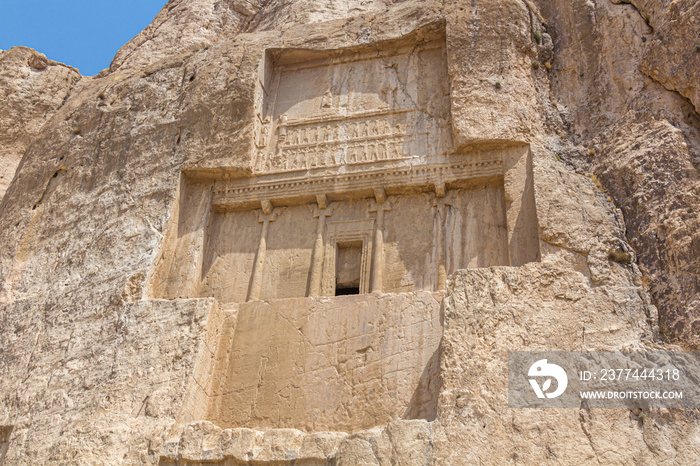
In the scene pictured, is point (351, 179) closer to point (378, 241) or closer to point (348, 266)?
point (378, 241)

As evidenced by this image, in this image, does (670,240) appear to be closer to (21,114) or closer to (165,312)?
(165,312)

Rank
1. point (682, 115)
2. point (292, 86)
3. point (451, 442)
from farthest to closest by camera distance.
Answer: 1. point (292, 86)
2. point (682, 115)
3. point (451, 442)

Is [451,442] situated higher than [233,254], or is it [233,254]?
[233,254]

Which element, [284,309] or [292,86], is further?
[292,86]

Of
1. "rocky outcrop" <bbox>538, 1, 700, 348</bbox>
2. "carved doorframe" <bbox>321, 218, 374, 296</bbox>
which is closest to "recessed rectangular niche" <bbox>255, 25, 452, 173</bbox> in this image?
"carved doorframe" <bbox>321, 218, 374, 296</bbox>

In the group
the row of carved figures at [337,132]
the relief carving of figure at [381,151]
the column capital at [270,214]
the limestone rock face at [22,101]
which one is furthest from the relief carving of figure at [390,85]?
the limestone rock face at [22,101]

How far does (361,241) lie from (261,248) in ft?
4.64

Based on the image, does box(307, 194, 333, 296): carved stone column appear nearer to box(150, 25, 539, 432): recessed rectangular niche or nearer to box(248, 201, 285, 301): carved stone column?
box(150, 25, 539, 432): recessed rectangular niche

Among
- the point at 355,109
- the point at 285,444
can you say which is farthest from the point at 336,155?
the point at 285,444

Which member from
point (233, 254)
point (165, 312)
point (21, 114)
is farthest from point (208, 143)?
point (21, 114)

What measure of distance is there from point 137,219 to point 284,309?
278 centimetres

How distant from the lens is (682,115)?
27.1 ft

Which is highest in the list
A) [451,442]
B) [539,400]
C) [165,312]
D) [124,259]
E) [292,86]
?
[292,86]

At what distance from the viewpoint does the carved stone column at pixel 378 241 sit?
28.9 feet
